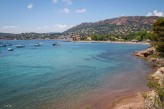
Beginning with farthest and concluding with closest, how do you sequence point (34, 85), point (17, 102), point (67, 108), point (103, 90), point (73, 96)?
point (34, 85) → point (103, 90) → point (73, 96) → point (17, 102) → point (67, 108)

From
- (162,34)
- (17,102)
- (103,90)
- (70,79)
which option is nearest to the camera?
(17,102)

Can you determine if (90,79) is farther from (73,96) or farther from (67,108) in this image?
(67,108)

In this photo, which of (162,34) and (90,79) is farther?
(162,34)

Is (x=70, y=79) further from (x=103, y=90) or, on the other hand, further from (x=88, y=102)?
(x=88, y=102)

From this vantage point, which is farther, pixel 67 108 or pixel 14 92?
pixel 14 92

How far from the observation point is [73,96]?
3638 cm

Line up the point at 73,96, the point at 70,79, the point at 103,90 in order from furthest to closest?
the point at 70,79
the point at 103,90
the point at 73,96

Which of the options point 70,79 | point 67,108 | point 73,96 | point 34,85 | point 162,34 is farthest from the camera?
point 162,34

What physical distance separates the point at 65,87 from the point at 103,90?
6.86 m

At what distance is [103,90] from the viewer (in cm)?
3991

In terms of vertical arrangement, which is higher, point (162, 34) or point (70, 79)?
point (162, 34)

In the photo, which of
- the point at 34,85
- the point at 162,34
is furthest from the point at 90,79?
the point at 162,34

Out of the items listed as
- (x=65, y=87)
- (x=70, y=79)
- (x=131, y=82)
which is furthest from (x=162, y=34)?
(x=65, y=87)

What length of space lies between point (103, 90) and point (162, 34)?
29245 millimetres
